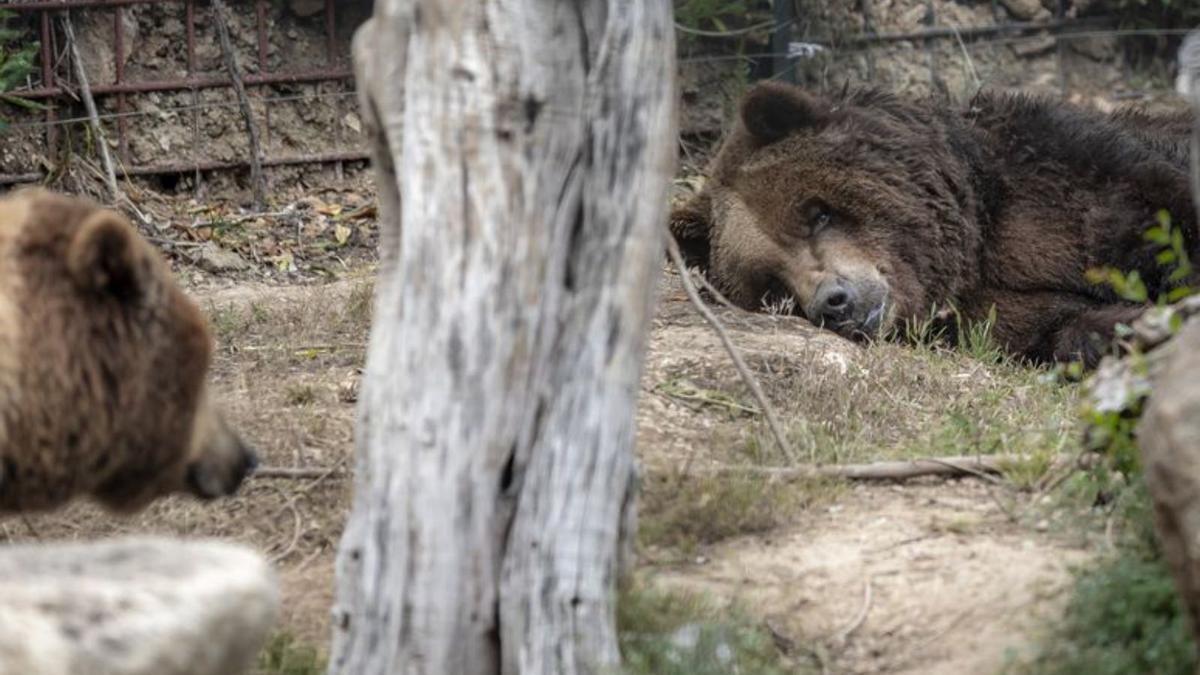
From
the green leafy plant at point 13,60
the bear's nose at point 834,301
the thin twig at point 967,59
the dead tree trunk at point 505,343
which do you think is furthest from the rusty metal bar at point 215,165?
the dead tree trunk at point 505,343

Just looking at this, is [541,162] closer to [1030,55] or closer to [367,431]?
[367,431]

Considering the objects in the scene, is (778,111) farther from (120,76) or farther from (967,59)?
(120,76)

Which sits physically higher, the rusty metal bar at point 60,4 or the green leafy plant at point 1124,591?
the rusty metal bar at point 60,4

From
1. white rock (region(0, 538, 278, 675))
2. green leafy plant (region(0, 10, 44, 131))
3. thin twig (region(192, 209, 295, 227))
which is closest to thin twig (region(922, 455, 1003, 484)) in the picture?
white rock (region(0, 538, 278, 675))

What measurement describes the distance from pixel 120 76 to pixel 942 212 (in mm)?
4514

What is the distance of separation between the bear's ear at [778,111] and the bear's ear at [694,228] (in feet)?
1.83

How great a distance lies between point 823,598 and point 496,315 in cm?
136

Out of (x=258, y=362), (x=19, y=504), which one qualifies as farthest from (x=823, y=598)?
(x=258, y=362)

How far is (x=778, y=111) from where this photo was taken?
8.52 m

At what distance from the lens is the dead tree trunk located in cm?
414

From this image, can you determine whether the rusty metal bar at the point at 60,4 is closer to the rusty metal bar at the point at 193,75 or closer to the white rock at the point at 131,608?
the rusty metal bar at the point at 193,75

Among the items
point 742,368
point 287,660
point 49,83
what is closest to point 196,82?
point 49,83

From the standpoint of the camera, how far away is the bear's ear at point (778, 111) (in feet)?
27.8

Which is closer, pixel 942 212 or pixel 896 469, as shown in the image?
pixel 896 469
